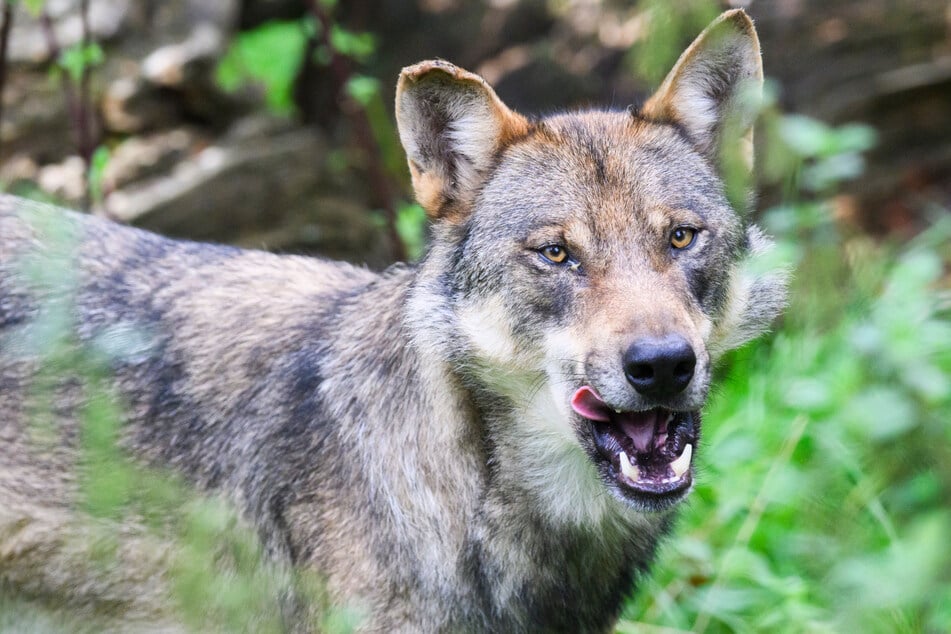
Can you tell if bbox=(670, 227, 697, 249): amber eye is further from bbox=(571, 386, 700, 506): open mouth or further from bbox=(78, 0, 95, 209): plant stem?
bbox=(78, 0, 95, 209): plant stem

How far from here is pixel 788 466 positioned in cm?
478

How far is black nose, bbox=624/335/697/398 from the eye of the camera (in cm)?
293

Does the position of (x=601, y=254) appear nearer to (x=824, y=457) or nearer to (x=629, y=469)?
(x=629, y=469)

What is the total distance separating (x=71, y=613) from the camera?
404 cm

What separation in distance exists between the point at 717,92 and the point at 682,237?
0.69 metres

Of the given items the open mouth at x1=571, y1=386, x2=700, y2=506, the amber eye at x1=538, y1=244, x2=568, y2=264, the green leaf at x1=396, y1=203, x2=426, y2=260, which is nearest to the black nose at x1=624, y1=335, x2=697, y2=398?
the open mouth at x1=571, y1=386, x2=700, y2=506

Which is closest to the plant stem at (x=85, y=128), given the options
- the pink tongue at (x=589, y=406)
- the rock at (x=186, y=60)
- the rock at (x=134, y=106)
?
the rock at (x=134, y=106)

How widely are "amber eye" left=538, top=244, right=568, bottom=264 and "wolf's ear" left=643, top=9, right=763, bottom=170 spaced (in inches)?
27.6

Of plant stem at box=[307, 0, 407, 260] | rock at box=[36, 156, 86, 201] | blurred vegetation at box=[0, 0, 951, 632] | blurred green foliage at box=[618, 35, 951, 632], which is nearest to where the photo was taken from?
blurred green foliage at box=[618, 35, 951, 632]

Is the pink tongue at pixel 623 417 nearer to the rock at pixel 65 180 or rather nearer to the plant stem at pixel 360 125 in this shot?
the plant stem at pixel 360 125

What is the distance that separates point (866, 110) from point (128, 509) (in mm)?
8255

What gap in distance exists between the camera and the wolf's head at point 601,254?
10.2ft

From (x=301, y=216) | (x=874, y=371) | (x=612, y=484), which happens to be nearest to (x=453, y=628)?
(x=612, y=484)

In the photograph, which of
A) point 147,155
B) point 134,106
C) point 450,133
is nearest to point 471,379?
point 450,133
